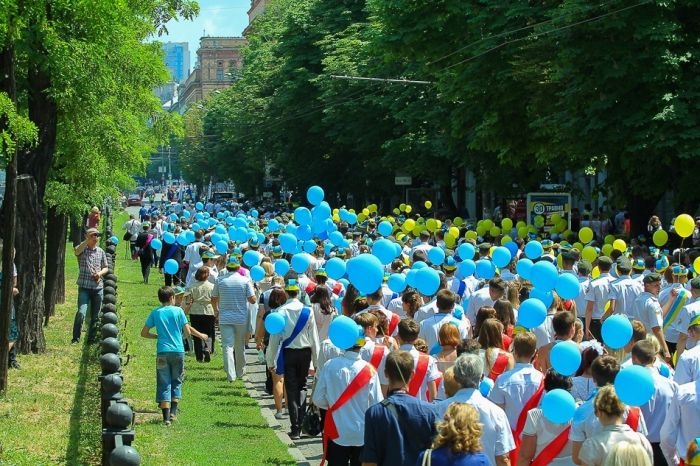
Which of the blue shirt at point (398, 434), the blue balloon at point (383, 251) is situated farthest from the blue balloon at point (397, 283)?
the blue shirt at point (398, 434)

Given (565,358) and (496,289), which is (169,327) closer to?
(496,289)

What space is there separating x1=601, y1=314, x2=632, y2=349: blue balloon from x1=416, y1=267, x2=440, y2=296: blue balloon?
364 centimetres

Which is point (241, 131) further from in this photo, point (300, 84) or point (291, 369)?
point (291, 369)

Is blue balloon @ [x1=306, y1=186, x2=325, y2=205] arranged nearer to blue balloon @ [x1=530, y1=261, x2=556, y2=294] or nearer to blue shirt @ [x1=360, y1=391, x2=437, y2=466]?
blue balloon @ [x1=530, y1=261, x2=556, y2=294]

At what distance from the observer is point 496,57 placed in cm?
3256

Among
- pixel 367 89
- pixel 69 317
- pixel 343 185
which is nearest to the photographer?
pixel 69 317

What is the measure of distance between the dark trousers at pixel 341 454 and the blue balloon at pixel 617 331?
1.99 meters

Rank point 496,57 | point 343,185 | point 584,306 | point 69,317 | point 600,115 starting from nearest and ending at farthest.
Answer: point 584,306 < point 69,317 < point 600,115 < point 496,57 < point 343,185

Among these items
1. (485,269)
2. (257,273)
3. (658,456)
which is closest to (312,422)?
(658,456)

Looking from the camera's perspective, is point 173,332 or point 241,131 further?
point 241,131

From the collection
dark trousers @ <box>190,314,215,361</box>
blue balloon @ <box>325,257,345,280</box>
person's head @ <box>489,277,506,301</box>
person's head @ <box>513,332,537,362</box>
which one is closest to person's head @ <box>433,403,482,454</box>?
person's head @ <box>513,332,537,362</box>

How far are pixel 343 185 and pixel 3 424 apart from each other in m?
→ 49.7

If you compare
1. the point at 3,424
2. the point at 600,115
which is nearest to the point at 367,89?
the point at 600,115

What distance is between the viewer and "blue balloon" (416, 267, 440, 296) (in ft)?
41.9
